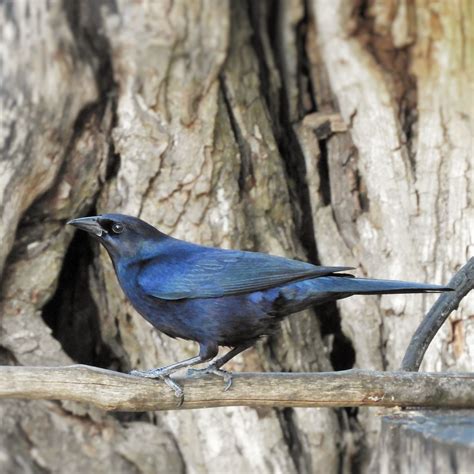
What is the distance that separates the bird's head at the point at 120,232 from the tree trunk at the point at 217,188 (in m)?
0.72

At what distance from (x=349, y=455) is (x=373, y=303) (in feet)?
2.54

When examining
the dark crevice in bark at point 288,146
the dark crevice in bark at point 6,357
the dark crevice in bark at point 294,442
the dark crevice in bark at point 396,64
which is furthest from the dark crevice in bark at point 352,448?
the dark crevice in bark at point 6,357

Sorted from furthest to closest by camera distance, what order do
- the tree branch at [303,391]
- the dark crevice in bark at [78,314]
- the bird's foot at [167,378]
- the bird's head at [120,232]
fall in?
the dark crevice in bark at [78,314] < the bird's head at [120,232] < the bird's foot at [167,378] < the tree branch at [303,391]

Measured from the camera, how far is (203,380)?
4.14m

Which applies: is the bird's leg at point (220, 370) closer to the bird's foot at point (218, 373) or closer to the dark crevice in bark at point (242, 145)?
the bird's foot at point (218, 373)

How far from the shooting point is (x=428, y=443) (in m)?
3.53

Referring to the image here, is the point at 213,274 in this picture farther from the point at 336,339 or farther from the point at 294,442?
the point at 336,339

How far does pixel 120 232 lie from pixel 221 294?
550 millimetres

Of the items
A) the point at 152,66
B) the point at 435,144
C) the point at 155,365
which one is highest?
the point at 152,66

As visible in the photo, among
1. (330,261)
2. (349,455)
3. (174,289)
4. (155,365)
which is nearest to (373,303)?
(330,261)

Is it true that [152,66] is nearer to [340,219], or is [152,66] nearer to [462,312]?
[340,219]

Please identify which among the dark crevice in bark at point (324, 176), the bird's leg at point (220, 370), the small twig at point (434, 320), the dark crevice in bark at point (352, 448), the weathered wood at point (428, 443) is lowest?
the dark crevice in bark at point (352, 448)

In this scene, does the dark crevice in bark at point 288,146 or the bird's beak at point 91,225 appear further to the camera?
the dark crevice in bark at point 288,146

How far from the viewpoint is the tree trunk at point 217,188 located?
5332mm
